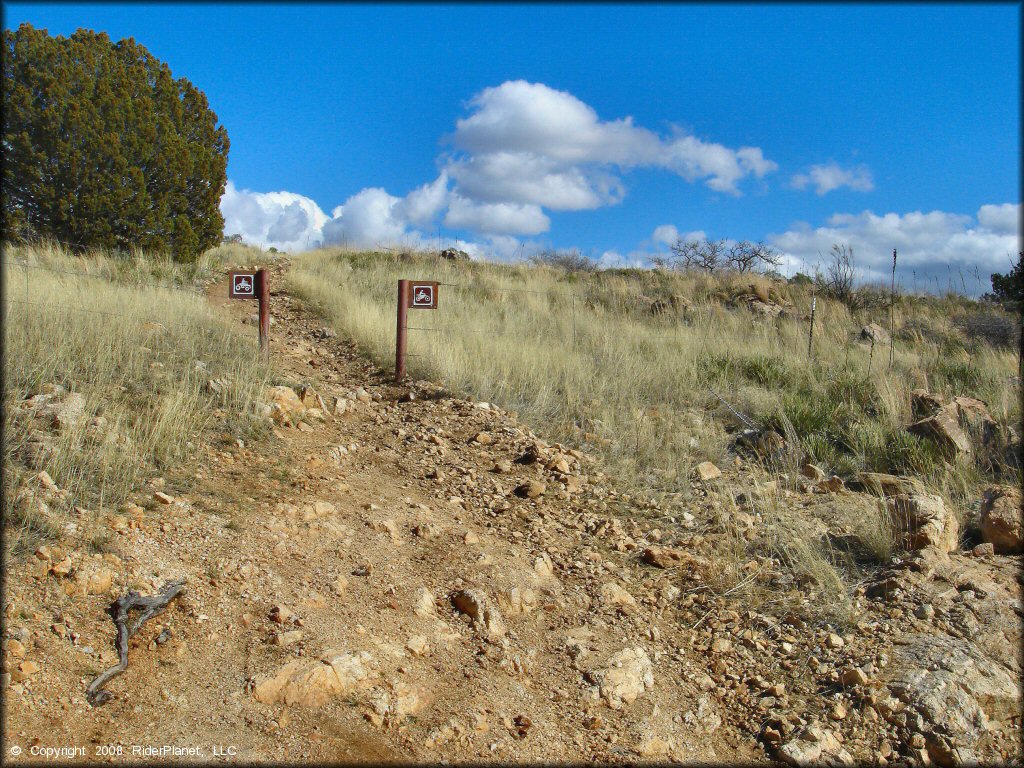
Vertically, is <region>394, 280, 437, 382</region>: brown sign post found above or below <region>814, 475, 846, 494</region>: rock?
above

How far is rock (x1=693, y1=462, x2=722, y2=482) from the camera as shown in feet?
19.3

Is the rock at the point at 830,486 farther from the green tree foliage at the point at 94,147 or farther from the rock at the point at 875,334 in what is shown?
the green tree foliage at the point at 94,147

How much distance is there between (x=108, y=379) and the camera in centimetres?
539

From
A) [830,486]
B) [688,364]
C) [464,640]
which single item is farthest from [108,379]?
[688,364]

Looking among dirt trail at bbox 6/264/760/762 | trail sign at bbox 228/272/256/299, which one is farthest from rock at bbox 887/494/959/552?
trail sign at bbox 228/272/256/299

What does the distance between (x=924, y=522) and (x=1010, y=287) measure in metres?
13.4

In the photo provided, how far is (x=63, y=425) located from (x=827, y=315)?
38.5 ft

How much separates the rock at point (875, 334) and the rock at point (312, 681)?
9939mm

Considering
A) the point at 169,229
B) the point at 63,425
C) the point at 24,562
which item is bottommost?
the point at 24,562

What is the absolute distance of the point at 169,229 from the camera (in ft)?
39.8

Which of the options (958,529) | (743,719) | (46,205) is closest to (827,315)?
(958,529)

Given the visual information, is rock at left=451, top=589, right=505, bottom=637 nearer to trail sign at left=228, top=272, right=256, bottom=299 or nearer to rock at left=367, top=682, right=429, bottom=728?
rock at left=367, top=682, right=429, bottom=728

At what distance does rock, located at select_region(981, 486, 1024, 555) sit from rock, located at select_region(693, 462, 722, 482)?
188 cm

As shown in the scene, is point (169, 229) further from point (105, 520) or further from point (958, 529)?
point (958, 529)
